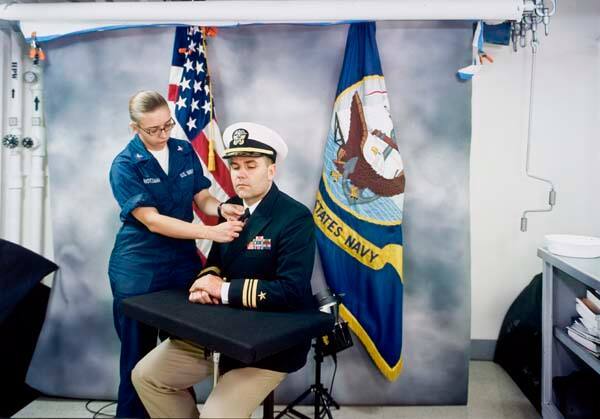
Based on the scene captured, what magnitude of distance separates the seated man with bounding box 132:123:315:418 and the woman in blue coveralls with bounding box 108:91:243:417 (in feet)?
0.89

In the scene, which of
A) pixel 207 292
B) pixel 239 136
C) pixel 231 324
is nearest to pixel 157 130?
pixel 239 136

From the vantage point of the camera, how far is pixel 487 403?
2.56 m

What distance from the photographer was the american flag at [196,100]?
2.38 meters

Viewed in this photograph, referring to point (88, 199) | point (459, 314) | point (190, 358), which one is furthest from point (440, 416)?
point (88, 199)

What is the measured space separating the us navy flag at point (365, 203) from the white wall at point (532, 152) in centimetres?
90

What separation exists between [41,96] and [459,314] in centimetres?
268

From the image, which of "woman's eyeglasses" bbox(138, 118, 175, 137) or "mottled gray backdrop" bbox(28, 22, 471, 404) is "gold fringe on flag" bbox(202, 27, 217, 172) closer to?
"mottled gray backdrop" bbox(28, 22, 471, 404)

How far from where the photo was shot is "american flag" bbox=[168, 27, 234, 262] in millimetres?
2377

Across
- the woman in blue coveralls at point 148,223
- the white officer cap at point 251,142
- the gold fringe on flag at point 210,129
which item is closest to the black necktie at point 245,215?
the woman in blue coveralls at point 148,223

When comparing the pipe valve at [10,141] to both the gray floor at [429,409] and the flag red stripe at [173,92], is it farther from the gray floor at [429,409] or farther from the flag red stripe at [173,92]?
the gray floor at [429,409]

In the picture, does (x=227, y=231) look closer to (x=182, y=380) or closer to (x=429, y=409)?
Result: (x=182, y=380)

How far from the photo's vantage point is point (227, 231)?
75.3 inches

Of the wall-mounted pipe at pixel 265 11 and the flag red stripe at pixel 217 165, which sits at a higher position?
the wall-mounted pipe at pixel 265 11

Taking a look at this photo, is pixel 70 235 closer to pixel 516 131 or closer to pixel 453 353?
pixel 453 353
